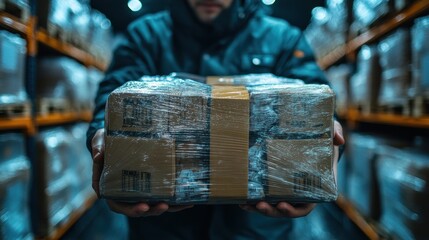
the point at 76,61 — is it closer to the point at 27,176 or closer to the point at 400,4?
the point at 27,176

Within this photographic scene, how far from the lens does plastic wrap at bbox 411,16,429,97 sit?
2.15m

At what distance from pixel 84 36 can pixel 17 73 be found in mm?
1920

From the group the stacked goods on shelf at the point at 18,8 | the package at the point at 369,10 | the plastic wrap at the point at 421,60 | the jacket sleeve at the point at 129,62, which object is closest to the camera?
the jacket sleeve at the point at 129,62

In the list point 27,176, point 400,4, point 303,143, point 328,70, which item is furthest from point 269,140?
point 328,70

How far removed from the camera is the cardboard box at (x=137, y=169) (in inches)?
47.1

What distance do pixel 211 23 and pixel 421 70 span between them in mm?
1364

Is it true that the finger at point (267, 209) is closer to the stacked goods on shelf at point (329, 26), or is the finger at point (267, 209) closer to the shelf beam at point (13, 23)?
the shelf beam at point (13, 23)

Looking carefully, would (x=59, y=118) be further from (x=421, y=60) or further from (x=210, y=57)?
(x=421, y=60)

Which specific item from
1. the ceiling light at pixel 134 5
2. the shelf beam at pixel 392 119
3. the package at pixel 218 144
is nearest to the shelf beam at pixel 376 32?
the shelf beam at pixel 392 119

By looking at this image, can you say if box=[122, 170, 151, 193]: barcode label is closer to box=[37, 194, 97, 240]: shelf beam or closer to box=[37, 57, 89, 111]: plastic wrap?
box=[37, 194, 97, 240]: shelf beam

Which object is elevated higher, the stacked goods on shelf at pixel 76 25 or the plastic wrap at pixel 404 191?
the stacked goods on shelf at pixel 76 25

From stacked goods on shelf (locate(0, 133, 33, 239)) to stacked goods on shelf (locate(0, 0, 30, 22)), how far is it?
0.84 metres

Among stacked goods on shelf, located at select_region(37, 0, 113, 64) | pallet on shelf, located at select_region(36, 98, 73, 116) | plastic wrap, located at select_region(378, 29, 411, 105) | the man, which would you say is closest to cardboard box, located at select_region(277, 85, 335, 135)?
the man

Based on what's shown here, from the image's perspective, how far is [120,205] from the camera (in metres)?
1.26
